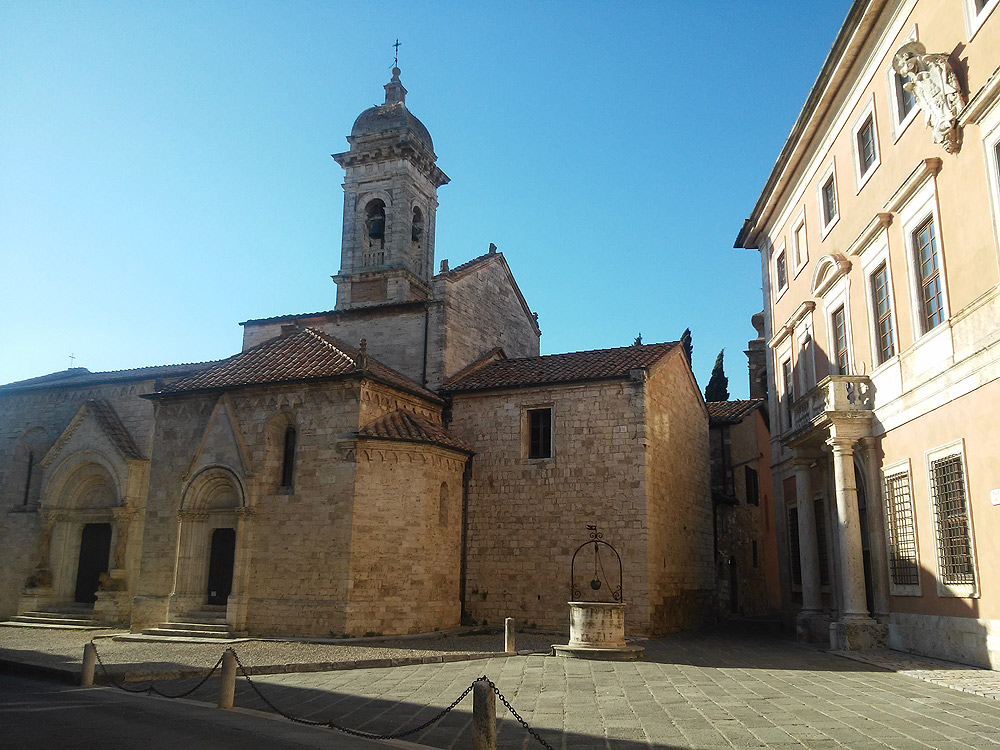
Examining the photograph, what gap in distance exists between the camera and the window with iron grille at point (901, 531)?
14484 mm

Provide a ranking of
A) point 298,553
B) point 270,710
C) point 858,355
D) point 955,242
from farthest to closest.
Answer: point 298,553, point 858,355, point 955,242, point 270,710

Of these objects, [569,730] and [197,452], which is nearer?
[569,730]

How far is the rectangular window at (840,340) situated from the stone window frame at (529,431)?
7.50 metres

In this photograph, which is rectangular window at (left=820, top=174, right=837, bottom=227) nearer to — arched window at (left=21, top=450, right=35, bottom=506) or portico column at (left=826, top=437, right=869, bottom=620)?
portico column at (left=826, top=437, right=869, bottom=620)

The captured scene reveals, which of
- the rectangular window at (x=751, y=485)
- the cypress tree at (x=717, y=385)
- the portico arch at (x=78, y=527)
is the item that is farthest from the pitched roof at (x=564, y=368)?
the cypress tree at (x=717, y=385)

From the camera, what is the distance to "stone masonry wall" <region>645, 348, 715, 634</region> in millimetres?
20906

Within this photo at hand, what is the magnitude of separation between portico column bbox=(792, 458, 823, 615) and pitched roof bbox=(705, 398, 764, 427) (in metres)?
8.47

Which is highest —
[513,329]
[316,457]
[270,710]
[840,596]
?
[513,329]

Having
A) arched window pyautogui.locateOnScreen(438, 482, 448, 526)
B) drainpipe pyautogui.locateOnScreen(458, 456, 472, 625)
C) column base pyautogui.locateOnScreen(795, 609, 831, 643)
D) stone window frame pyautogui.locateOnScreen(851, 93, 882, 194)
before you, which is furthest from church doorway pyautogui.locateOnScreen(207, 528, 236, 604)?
stone window frame pyautogui.locateOnScreen(851, 93, 882, 194)

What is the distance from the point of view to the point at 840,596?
1803 centimetres

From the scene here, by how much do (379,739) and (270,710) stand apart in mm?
2577

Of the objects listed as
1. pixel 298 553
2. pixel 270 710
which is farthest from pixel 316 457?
pixel 270 710

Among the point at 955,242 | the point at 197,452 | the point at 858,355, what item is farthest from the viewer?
the point at 197,452

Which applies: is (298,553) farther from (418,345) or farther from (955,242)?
(955,242)
